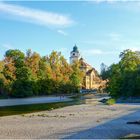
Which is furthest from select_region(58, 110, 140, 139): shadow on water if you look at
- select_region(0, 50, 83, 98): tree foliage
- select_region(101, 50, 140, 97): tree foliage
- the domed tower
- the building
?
the domed tower

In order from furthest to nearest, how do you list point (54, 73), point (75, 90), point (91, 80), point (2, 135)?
point (91, 80) < point (75, 90) < point (54, 73) < point (2, 135)

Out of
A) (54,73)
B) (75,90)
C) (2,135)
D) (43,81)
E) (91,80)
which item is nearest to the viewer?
(2,135)

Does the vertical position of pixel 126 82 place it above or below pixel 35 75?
below

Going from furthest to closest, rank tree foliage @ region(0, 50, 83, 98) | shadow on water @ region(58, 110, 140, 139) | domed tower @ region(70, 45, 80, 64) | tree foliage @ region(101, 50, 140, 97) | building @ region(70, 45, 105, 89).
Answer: domed tower @ region(70, 45, 80, 64), building @ region(70, 45, 105, 89), tree foliage @ region(0, 50, 83, 98), tree foliage @ region(101, 50, 140, 97), shadow on water @ region(58, 110, 140, 139)

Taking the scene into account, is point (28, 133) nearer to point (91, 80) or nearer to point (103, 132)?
point (103, 132)

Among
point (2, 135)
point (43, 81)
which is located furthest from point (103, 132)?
point (43, 81)

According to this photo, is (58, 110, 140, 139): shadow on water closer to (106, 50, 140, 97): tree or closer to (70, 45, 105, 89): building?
(106, 50, 140, 97): tree

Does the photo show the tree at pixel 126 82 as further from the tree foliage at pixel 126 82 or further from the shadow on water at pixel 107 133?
the shadow on water at pixel 107 133

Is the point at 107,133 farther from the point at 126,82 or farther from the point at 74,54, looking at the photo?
the point at 74,54

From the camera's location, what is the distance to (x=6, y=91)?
3575 inches

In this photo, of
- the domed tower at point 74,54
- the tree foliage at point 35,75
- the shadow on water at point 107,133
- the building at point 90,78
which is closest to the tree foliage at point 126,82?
the tree foliage at point 35,75

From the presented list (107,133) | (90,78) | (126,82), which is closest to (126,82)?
(126,82)

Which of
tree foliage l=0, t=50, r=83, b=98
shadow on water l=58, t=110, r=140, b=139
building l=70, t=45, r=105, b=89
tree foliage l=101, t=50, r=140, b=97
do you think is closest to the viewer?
shadow on water l=58, t=110, r=140, b=139

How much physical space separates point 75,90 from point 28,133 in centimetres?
9916
